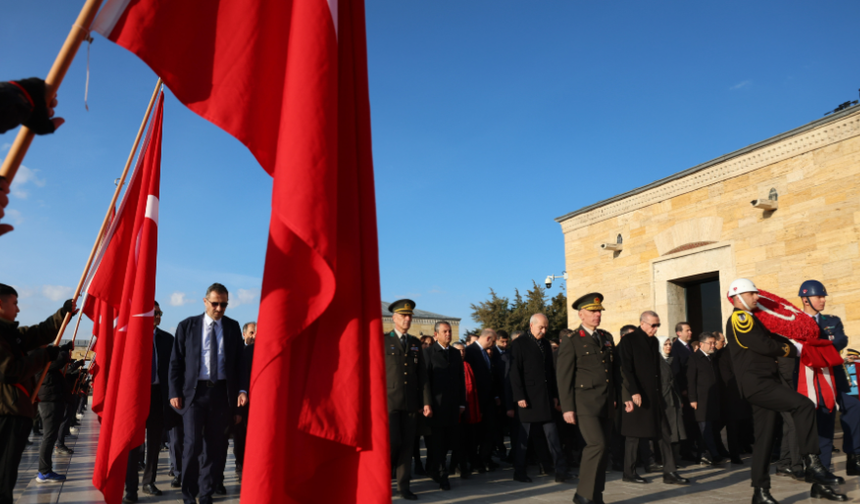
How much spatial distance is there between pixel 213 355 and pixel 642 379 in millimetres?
5257

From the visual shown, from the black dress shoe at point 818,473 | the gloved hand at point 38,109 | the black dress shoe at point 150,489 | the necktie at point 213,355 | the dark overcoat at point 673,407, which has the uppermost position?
the gloved hand at point 38,109

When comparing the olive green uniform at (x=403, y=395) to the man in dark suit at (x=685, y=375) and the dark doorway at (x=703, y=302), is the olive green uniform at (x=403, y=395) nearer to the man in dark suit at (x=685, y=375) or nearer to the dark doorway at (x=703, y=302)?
the man in dark suit at (x=685, y=375)

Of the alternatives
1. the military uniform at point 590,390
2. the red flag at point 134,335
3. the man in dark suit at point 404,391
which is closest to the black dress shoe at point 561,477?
the military uniform at point 590,390

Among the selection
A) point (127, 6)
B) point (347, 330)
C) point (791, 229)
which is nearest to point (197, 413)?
point (347, 330)

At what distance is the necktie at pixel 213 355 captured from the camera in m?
6.45

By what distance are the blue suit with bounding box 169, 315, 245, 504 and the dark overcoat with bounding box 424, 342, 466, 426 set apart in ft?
8.51

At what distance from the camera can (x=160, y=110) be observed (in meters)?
4.92

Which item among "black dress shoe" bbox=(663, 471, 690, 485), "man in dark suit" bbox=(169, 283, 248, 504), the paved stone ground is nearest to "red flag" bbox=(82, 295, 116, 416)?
"man in dark suit" bbox=(169, 283, 248, 504)

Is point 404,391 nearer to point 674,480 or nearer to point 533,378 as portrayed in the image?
point 533,378

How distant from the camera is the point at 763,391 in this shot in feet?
21.2

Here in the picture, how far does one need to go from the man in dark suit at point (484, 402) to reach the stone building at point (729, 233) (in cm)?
637

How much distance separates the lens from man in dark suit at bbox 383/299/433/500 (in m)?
7.28

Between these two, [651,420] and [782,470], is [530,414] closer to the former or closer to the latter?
[651,420]

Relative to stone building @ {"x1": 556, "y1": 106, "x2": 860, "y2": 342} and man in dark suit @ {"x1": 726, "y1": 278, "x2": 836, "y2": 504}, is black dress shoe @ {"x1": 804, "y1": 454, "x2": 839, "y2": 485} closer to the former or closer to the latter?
man in dark suit @ {"x1": 726, "y1": 278, "x2": 836, "y2": 504}
